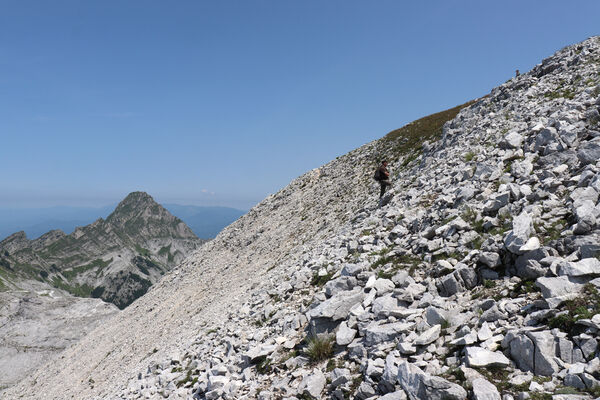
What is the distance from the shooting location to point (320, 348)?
944 centimetres

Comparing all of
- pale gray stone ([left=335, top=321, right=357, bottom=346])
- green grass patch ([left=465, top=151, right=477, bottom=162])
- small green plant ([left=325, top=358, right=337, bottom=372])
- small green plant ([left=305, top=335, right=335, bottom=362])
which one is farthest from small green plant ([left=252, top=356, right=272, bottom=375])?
green grass patch ([left=465, top=151, right=477, bottom=162])

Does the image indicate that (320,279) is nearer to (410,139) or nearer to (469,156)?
(469,156)

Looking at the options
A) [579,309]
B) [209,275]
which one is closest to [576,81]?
[579,309]

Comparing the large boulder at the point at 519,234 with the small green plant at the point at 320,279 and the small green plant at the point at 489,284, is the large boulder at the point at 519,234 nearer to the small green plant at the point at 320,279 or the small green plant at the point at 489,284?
the small green plant at the point at 489,284

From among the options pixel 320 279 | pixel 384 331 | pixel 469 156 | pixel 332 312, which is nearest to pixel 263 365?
pixel 332 312

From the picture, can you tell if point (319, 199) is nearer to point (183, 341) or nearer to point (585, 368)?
point (183, 341)

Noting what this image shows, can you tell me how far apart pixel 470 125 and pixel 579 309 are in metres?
21.6

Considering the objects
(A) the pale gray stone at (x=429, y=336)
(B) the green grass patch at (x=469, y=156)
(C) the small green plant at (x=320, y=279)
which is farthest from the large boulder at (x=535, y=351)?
(B) the green grass patch at (x=469, y=156)

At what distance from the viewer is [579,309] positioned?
20.2 feet

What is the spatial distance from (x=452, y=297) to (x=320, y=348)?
3939 mm

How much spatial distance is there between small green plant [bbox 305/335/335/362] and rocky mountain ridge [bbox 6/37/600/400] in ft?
0.19

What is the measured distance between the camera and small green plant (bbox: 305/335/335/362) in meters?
9.34

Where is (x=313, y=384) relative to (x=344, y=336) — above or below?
below

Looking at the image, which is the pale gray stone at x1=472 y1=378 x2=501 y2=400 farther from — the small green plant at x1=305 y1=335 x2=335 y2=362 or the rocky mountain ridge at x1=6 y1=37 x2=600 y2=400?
the small green plant at x1=305 y1=335 x2=335 y2=362
